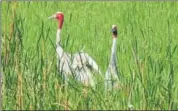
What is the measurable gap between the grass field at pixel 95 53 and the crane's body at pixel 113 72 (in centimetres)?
3

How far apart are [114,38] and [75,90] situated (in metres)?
0.67

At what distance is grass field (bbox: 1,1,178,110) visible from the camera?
2.60 meters

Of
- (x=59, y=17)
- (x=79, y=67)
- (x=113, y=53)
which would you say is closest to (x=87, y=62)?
(x=79, y=67)

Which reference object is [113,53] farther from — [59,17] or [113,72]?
[59,17]

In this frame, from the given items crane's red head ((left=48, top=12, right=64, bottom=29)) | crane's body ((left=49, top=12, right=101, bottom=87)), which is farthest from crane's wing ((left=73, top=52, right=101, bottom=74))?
crane's red head ((left=48, top=12, right=64, bottom=29))

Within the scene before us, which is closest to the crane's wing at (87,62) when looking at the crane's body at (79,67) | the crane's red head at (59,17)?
the crane's body at (79,67)

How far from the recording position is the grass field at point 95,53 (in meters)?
2.60

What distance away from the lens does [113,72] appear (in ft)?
9.67

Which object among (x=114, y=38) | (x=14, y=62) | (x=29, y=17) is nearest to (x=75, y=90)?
(x=14, y=62)

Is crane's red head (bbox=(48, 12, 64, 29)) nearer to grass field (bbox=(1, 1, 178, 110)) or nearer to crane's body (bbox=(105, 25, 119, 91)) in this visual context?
grass field (bbox=(1, 1, 178, 110))

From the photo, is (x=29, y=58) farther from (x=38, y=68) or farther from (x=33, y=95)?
(x=33, y=95)

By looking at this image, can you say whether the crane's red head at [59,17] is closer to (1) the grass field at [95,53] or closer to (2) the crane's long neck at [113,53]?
(1) the grass field at [95,53]

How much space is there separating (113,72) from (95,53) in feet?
1.13

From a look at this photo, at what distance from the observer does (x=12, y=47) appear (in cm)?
285
